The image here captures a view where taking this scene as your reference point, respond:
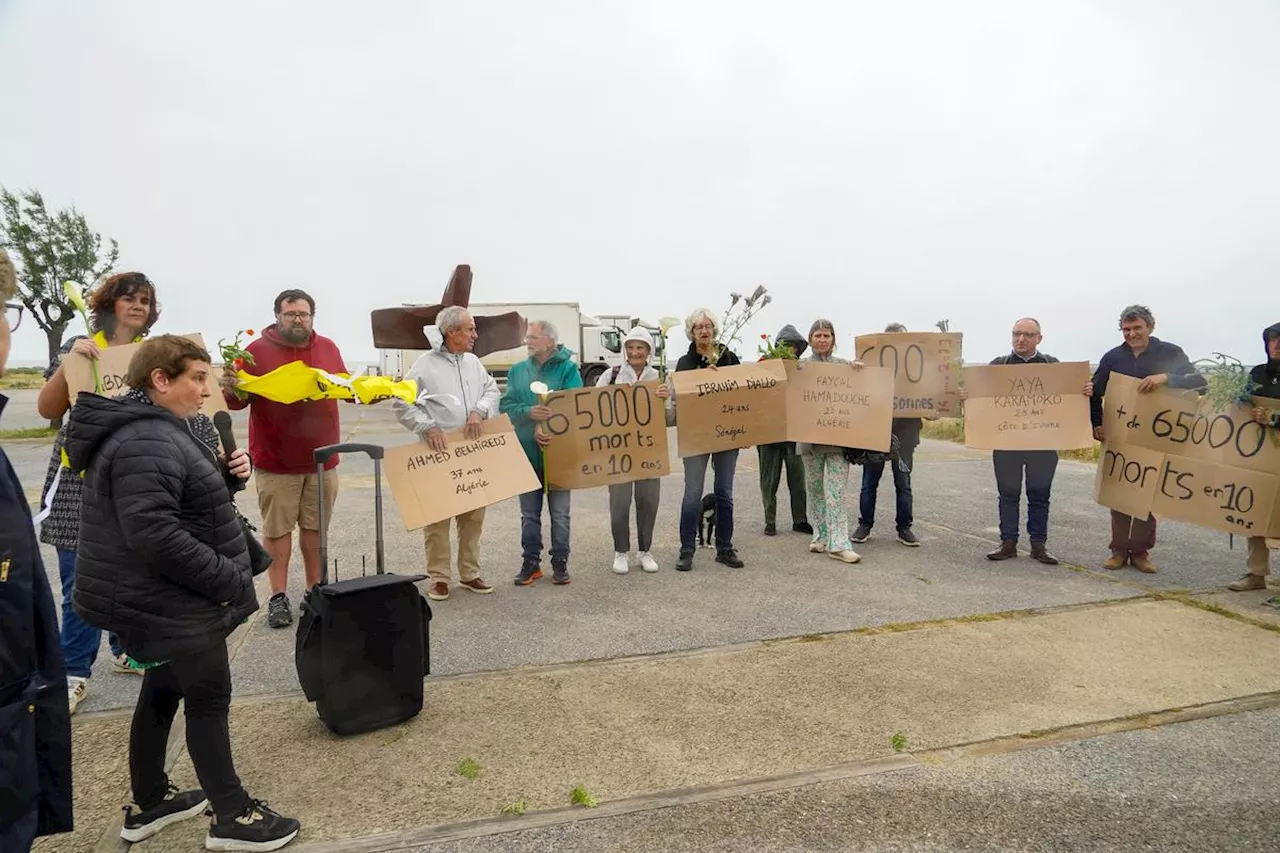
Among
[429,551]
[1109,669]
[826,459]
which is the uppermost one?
[826,459]

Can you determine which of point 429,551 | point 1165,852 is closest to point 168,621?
point 429,551

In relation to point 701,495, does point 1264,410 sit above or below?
above

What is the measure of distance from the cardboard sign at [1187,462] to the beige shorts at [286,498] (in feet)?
19.1

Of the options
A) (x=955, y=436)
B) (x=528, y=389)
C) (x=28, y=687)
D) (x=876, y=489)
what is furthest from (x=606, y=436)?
(x=955, y=436)

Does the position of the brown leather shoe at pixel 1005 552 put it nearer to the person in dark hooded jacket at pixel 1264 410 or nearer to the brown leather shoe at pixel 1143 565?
the brown leather shoe at pixel 1143 565

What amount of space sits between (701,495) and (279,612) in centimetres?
317

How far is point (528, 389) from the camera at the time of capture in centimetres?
565

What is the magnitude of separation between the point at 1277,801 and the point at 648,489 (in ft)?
13.3

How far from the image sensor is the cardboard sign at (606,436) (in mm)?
5641

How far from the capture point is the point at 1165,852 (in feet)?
8.16

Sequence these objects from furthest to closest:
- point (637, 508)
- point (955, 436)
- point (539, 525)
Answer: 1. point (955, 436)
2. point (637, 508)
3. point (539, 525)

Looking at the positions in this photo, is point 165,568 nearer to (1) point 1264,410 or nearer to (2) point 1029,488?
(2) point 1029,488

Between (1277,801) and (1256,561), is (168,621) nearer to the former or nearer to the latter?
(1277,801)

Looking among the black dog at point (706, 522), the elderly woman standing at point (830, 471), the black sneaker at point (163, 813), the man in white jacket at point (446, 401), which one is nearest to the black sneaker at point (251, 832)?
the black sneaker at point (163, 813)
